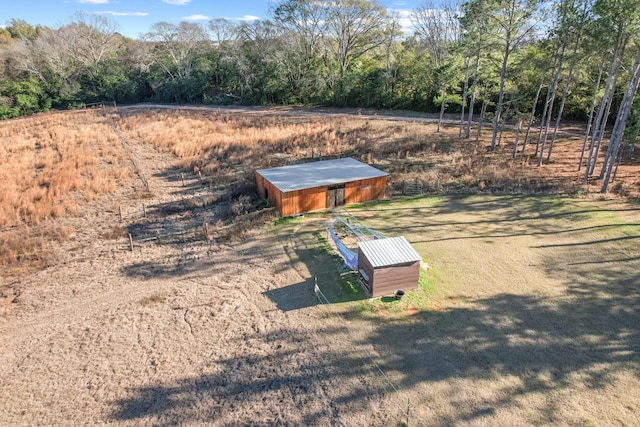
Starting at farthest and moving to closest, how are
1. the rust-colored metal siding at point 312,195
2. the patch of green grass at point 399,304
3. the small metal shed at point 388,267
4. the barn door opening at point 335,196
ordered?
the barn door opening at point 335,196
the rust-colored metal siding at point 312,195
the small metal shed at point 388,267
the patch of green grass at point 399,304

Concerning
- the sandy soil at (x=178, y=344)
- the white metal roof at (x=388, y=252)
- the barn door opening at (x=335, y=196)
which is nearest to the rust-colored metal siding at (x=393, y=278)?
the white metal roof at (x=388, y=252)

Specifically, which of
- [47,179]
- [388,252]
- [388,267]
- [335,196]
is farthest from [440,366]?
[47,179]

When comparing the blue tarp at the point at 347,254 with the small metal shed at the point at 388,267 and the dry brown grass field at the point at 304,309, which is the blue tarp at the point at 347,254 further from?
the small metal shed at the point at 388,267

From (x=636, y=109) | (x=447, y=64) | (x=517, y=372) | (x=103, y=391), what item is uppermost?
(x=447, y=64)

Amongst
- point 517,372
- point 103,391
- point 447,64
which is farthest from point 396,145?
point 103,391

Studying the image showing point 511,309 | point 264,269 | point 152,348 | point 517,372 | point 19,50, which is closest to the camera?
point 517,372

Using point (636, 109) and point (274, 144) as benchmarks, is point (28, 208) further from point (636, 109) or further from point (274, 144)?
point (636, 109)

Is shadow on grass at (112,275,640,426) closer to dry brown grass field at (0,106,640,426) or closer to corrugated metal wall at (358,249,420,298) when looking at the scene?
dry brown grass field at (0,106,640,426)

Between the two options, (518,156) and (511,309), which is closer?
(511,309)
